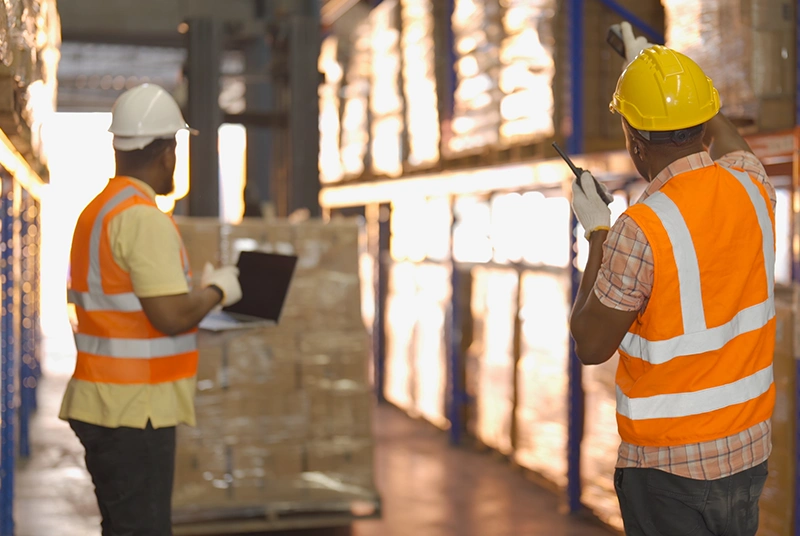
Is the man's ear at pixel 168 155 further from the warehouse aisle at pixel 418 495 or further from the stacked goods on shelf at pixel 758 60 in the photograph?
the warehouse aisle at pixel 418 495

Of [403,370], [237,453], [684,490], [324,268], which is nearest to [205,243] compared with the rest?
[324,268]

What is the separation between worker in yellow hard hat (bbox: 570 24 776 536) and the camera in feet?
7.74

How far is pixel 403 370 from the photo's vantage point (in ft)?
31.8

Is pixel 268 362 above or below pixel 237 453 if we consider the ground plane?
above

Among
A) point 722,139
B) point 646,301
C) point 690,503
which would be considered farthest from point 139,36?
point 690,503

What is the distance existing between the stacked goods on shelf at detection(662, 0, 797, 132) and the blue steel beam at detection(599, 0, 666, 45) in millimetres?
1573

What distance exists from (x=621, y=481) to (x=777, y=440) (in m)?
1.93

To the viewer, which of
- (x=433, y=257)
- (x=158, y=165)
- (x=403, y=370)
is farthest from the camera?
(x=403, y=370)

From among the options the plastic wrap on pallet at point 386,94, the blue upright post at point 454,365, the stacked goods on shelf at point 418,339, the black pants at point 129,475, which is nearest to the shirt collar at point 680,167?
the black pants at point 129,475

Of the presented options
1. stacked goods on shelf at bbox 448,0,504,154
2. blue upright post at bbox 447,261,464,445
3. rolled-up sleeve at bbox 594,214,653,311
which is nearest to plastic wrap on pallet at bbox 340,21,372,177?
stacked goods on shelf at bbox 448,0,504,154

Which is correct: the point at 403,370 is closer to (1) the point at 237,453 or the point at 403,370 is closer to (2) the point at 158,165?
(1) the point at 237,453

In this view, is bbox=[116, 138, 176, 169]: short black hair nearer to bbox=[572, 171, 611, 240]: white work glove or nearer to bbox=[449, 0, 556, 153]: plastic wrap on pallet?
bbox=[572, 171, 611, 240]: white work glove

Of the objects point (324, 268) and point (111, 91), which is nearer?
point (324, 268)

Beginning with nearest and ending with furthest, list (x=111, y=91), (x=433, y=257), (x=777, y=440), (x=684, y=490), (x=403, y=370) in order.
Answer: (x=684, y=490)
(x=777, y=440)
(x=433, y=257)
(x=403, y=370)
(x=111, y=91)
